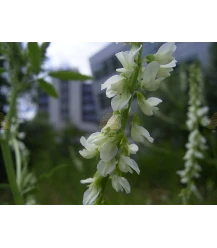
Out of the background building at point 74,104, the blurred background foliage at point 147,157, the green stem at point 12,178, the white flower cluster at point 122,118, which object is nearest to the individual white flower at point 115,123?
the white flower cluster at point 122,118

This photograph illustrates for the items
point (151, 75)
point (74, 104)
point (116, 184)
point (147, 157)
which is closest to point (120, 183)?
point (116, 184)

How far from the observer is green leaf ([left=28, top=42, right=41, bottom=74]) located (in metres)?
0.65

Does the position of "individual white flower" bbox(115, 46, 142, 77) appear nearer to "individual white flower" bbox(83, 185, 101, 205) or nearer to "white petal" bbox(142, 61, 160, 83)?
"white petal" bbox(142, 61, 160, 83)

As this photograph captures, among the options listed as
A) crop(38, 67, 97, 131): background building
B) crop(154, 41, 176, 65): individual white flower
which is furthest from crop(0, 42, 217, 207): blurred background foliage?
crop(154, 41, 176, 65): individual white flower

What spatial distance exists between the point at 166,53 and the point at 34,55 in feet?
1.15

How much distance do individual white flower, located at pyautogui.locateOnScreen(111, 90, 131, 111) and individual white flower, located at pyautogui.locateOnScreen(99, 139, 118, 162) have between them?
4 cm

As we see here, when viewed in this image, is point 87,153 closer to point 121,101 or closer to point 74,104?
point 121,101

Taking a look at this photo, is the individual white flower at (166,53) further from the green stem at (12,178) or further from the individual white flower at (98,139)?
the green stem at (12,178)

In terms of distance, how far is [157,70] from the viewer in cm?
36

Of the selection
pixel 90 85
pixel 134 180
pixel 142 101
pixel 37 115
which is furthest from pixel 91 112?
pixel 142 101

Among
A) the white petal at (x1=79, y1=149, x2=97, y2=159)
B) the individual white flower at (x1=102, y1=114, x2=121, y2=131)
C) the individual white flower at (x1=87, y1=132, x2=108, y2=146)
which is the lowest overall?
the white petal at (x1=79, y1=149, x2=97, y2=159)
